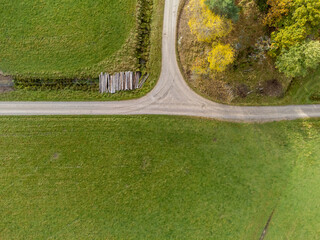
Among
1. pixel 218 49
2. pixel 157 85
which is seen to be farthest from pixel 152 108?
pixel 218 49

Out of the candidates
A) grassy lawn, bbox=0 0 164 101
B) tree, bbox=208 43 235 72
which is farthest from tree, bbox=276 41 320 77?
grassy lawn, bbox=0 0 164 101

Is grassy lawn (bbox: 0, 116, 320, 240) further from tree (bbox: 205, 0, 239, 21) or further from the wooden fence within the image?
tree (bbox: 205, 0, 239, 21)

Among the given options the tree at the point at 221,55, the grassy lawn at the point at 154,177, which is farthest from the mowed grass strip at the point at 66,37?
the tree at the point at 221,55

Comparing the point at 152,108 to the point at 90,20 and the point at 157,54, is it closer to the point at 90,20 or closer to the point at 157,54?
the point at 157,54

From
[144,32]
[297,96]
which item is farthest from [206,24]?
[297,96]

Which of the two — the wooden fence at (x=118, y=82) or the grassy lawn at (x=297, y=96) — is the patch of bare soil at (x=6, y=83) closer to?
the wooden fence at (x=118, y=82)

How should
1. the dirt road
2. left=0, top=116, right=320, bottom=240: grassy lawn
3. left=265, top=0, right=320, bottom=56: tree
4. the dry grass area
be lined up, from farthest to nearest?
the dirt road < left=0, top=116, right=320, bottom=240: grassy lawn < the dry grass area < left=265, top=0, right=320, bottom=56: tree

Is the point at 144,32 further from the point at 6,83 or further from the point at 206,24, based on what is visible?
the point at 6,83
